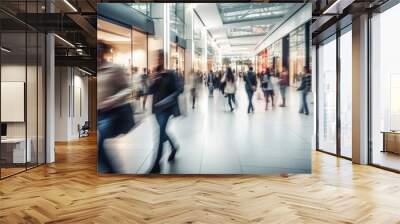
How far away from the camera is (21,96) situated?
7.41 m

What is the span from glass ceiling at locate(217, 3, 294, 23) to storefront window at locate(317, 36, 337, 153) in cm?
414

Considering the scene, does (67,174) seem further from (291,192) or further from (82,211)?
(291,192)

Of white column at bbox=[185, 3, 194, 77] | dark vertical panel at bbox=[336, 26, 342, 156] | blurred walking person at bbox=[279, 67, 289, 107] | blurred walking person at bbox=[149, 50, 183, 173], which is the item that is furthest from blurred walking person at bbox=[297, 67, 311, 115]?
dark vertical panel at bbox=[336, 26, 342, 156]

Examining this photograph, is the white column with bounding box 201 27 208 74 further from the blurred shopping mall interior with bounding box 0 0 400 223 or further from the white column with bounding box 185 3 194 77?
the white column with bounding box 185 3 194 77

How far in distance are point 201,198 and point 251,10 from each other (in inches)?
133

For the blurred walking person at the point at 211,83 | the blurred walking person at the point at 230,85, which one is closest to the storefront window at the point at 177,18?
the blurred walking person at the point at 211,83

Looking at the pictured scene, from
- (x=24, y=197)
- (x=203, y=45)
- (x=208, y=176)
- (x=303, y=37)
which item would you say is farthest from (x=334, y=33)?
(x=24, y=197)

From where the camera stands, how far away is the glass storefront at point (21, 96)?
265 inches

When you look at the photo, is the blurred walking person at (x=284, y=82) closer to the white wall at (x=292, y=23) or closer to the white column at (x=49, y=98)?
the white wall at (x=292, y=23)

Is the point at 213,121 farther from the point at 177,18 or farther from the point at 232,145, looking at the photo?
the point at 177,18

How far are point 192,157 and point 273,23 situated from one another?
2.73 metres

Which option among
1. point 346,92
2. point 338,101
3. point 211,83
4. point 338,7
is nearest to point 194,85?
point 211,83

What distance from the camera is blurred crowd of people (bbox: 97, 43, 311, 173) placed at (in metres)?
6.28

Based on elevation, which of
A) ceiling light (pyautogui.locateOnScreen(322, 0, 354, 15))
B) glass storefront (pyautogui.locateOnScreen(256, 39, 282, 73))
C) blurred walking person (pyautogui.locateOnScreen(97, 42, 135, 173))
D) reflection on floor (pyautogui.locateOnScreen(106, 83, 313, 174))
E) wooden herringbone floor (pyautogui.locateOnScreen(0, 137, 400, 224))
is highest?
ceiling light (pyautogui.locateOnScreen(322, 0, 354, 15))
